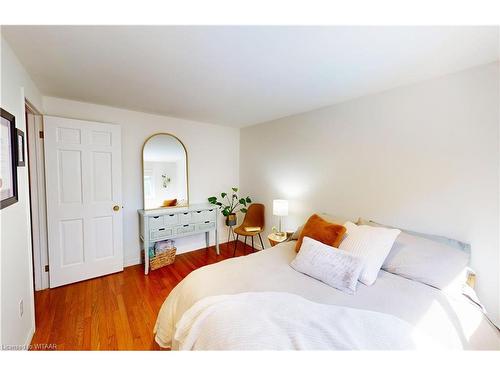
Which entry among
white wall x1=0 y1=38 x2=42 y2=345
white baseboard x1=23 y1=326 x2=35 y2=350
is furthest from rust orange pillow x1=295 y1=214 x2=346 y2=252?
white baseboard x1=23 y1=326 x2=35 y2=350

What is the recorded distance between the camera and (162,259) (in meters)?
2.81

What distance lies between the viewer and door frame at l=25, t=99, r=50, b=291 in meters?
2.11

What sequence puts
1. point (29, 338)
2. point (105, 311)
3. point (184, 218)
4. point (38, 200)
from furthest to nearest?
point (184, 218)
point (38, 200)
point (105, 311)
point (29, 338)

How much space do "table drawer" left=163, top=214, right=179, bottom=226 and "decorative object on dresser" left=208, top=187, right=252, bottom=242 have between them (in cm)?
70

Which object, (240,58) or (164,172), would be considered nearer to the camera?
(240,58)

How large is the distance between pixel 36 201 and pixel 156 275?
157 centimetres

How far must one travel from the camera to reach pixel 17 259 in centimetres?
138

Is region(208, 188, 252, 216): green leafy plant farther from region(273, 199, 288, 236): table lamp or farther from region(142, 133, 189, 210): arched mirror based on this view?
region(273, 199, 288, 236): table lamp

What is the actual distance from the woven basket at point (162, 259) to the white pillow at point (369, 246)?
2347mm

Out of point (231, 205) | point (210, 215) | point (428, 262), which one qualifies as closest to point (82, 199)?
point (210, 215)

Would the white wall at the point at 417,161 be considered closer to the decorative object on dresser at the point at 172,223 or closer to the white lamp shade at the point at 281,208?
the white lamp shade at the point at 281,208

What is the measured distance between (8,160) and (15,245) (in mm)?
586

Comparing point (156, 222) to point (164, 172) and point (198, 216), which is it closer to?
point (198, 216)
